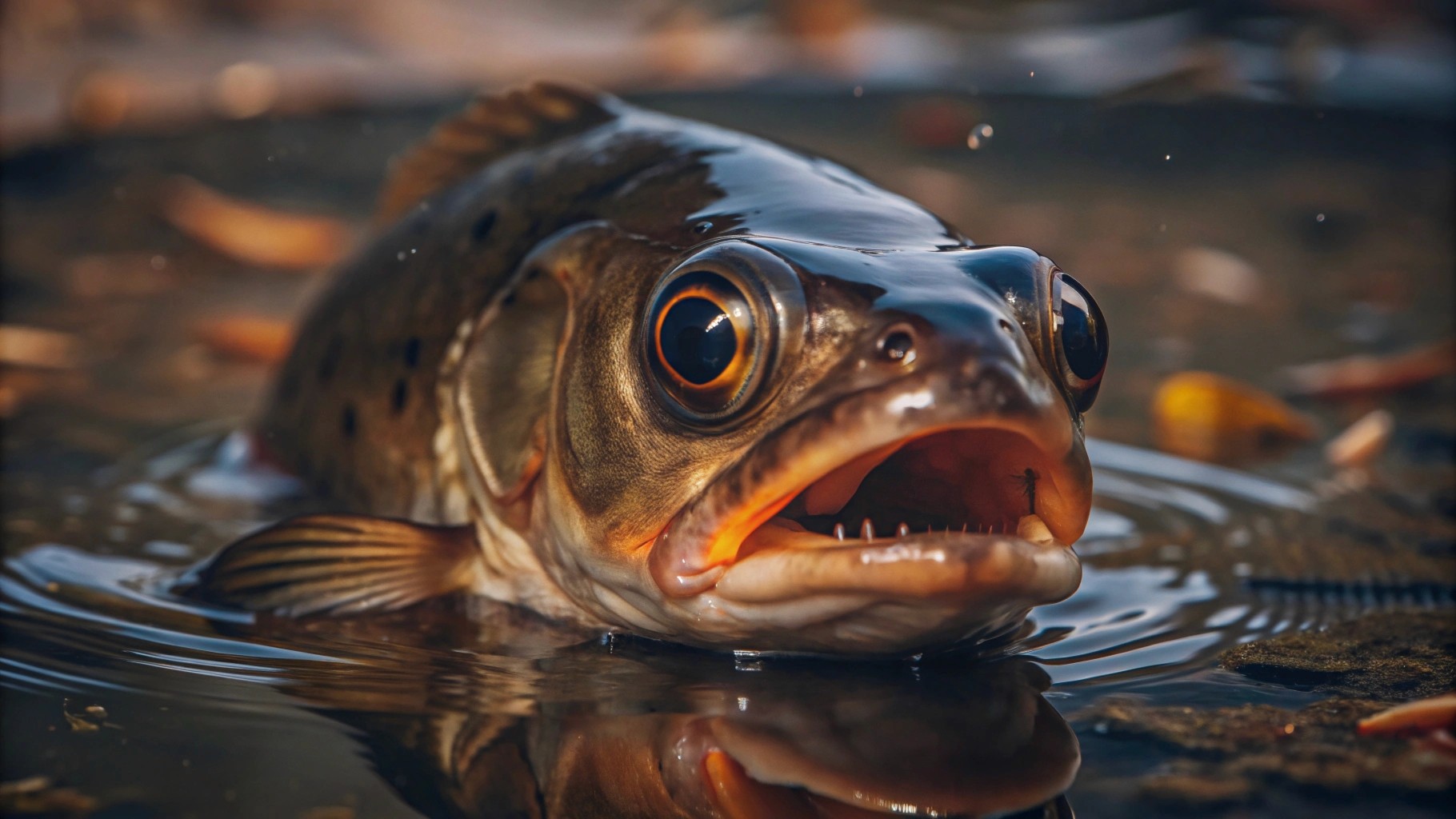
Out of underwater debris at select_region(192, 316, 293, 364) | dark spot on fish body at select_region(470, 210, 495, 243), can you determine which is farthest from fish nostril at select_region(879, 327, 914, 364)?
underwater debris at select_region(192, 316, 293, 364)

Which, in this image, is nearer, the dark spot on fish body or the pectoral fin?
the pectoral fin

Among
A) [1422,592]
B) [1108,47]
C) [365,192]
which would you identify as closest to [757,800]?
[1422,592]

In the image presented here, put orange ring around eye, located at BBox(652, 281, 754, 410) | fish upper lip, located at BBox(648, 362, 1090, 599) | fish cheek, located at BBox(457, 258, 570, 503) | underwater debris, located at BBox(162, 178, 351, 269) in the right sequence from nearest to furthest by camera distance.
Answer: fish upper lip, located at BBox(648, 362, 1090, 599) < orange ring around eye, located at BBox(652, 281, 754, 410) < fish cheek, located at BBox(457, 258, 570, 503) < underwater debris, located at BBox(162, 178, 351, 269)

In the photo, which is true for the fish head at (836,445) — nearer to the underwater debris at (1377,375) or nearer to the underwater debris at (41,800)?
the underwater debris at (41,800)

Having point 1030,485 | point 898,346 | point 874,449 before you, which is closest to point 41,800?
point 874,449

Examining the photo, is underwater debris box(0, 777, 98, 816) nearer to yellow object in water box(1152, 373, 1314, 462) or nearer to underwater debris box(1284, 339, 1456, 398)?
yellow object in water box(1152, 373, 1314, 462)

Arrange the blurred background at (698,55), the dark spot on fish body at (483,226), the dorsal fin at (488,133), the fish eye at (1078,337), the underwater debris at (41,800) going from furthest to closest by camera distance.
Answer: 1. the blurred background at (698,55)
2. the dorsal fin at (488,133)
3. the dark spot on fish body at (483,226)
4. the fish eye at (1078,337)
5. the underwater debris at (41,800)

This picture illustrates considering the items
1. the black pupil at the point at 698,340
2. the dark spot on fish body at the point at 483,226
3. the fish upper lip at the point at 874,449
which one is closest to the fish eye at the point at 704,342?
the black pupil at the point at 698,340
